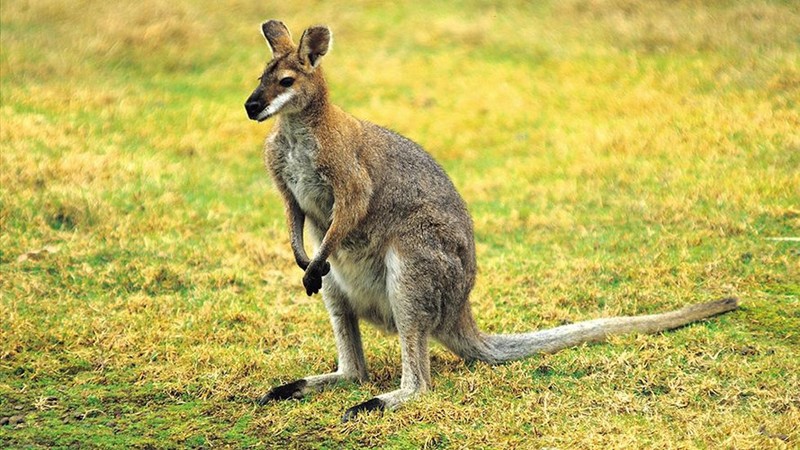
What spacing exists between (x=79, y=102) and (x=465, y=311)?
7945 mm

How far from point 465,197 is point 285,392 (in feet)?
17.1

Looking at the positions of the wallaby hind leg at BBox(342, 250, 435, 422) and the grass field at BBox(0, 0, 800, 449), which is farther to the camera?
the wallaby hind leg at BBox(342, 250, 435, 422)

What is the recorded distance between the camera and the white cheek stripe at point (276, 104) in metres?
5.71

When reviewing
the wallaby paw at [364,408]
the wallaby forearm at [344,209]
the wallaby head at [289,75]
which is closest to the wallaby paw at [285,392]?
the wallaby paw at [364,408]

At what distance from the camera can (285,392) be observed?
5.93 metres

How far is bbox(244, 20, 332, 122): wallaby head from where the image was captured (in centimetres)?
573

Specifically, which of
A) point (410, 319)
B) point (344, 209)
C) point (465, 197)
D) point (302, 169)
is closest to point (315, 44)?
point (302, 169)

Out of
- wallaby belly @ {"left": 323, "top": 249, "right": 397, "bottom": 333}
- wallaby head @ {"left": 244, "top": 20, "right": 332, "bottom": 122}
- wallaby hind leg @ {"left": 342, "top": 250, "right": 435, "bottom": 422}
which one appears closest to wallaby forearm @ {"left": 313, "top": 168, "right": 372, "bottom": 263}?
wallaby belly @ {"left": 323, "top": 249, "right": 397, "bottom": 333}

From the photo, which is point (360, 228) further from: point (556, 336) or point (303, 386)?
point (556, 336)

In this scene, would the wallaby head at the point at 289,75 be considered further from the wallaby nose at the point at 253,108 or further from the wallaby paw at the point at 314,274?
the wallaby paw at the point at 314,274

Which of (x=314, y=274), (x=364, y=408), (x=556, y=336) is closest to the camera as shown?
(x=364, y=408)

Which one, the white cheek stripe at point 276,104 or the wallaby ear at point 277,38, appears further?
the wallaby ear at point 277,38

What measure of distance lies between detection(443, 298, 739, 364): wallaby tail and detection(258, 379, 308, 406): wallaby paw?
0.90 metres

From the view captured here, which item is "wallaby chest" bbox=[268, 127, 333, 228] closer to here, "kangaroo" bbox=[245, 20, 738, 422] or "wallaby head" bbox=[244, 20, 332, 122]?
"kangaroo" bbox=[245, 20, 738, 422]
